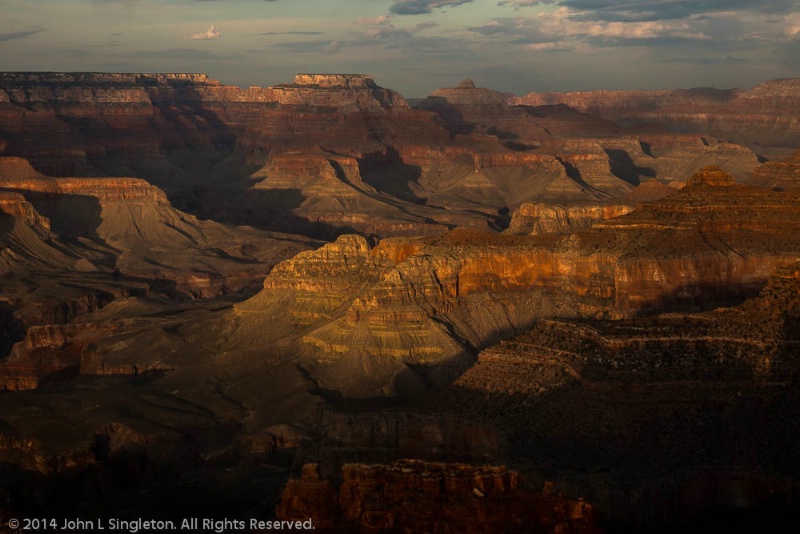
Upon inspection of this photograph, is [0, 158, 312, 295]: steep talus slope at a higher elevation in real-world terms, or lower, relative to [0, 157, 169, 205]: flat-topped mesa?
lower

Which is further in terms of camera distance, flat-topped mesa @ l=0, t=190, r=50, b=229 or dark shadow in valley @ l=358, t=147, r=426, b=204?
dark shadow in valley @ l=358, t=147, r=426, b=204

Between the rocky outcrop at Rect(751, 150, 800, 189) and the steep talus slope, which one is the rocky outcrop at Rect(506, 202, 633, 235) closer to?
the rocky outcrop at Rect(751, 150, 800, 189)

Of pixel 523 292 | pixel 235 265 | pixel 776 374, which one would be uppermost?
pixel 776 374

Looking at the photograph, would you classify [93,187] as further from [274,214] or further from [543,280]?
[543,280]

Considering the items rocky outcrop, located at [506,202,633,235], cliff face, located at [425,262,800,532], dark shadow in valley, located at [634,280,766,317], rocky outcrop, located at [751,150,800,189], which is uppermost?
cliff face, located at [425,262,800,532]

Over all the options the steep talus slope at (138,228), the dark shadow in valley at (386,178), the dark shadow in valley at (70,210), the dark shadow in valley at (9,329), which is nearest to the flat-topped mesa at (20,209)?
the steep talus slope at (138,228)

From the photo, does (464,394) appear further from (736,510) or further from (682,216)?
(682,216)

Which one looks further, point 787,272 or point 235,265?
point 235,265

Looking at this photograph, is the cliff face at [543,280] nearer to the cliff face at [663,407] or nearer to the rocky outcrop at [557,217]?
the cliff face at [663,407]

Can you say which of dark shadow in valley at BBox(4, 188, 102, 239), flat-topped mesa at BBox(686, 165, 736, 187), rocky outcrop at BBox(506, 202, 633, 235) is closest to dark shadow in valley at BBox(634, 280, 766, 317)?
flat-topped mesa at BBox(686, 165, 736, 187)

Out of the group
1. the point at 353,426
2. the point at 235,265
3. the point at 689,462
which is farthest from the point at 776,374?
the point at 235,265
